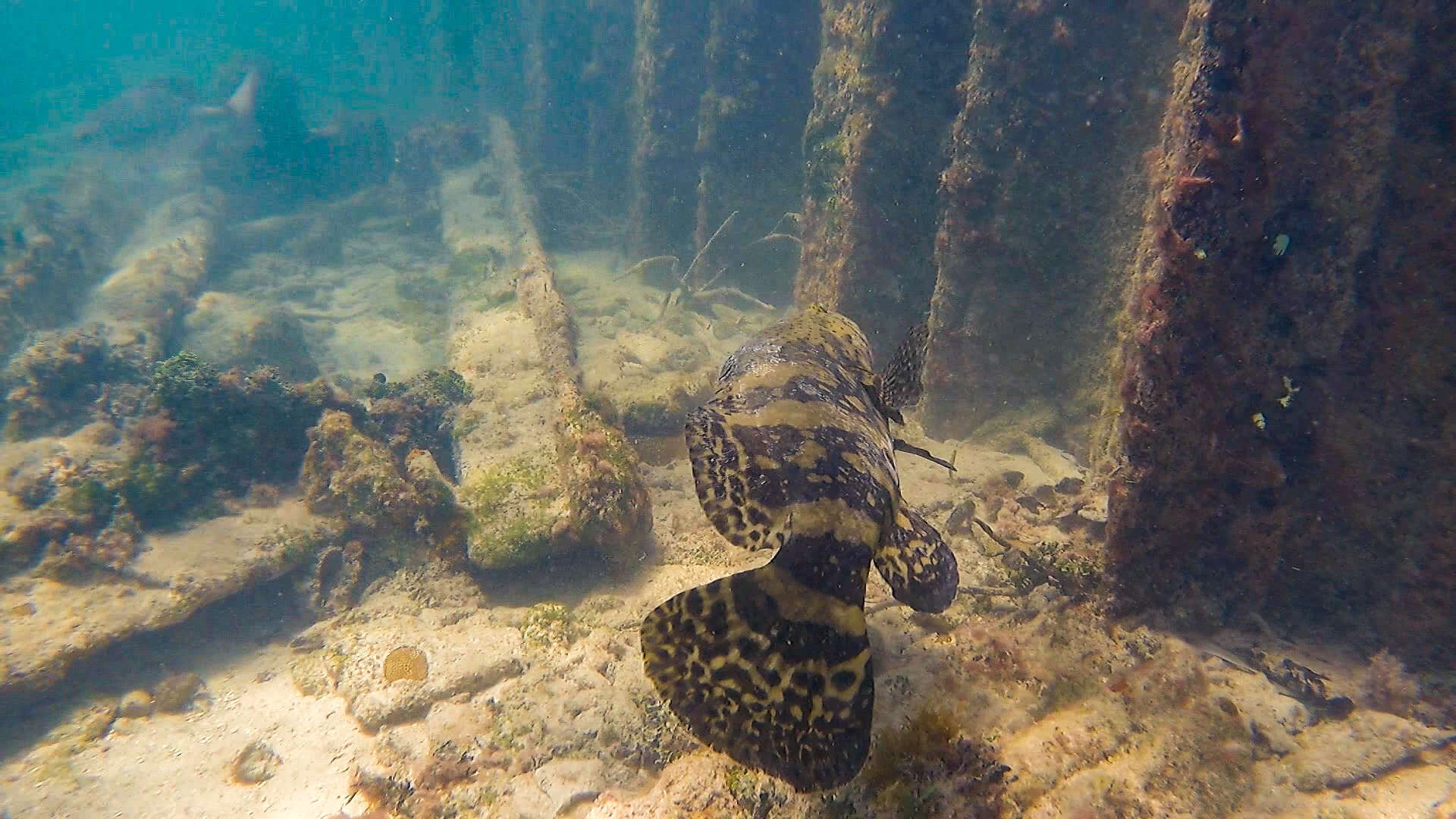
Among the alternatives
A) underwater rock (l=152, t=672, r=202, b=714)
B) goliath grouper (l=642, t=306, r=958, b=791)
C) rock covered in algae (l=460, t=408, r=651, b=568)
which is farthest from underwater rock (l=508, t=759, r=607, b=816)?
underwater rock (l=152, t=672, r=202, b=714)

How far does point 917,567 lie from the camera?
11.0 ft

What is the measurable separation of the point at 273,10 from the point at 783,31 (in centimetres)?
8154

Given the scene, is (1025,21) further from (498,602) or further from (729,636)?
(498,602)

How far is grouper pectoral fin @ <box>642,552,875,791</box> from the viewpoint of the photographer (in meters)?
2.56

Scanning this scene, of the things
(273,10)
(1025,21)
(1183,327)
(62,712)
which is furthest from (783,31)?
(273,10)

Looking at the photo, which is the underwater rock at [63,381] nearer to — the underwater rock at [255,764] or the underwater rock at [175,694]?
the underwater rock at [175,694]

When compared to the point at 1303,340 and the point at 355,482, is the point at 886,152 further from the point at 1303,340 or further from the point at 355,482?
the point at 355,482

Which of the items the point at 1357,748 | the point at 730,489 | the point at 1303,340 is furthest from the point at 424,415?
the point at 1357,748

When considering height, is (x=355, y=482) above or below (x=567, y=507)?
below

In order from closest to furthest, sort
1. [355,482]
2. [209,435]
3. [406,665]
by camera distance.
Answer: [406,665] < [355,482] < [209,435]

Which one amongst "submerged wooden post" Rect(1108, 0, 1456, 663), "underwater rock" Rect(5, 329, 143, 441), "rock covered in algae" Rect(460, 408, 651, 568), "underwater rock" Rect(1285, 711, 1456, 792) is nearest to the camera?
"underwater rock" Rect(1285, 711, 1456, 792)

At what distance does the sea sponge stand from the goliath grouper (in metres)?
3.56

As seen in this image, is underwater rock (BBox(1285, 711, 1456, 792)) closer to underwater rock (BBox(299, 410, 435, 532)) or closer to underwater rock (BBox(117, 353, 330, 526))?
underwater rock (BBox(299, 410, 435, 532))

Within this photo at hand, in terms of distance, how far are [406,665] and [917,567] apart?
467 centimetres
